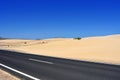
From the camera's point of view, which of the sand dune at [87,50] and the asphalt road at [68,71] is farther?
the sand dune at [87,50]

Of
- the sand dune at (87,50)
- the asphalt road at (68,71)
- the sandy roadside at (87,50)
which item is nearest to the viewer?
the asphalt road at (68,71)

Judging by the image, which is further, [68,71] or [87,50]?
[87,50]

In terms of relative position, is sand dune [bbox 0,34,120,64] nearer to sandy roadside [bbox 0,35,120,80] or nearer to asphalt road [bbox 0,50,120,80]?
sandy roadside [bbox 0,35,120,80]

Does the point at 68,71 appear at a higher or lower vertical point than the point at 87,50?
lower

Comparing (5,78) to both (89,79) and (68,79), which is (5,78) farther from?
(89,79)

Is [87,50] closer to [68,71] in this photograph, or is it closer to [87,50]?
[87,50]

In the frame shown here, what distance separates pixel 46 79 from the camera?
40.4 feet

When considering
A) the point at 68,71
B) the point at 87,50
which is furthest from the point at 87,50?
the point at 68,71

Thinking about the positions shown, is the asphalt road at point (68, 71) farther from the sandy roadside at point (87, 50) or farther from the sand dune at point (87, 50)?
the sand dune at point (87, 50)

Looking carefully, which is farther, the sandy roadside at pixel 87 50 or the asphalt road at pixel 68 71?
the sandy roadside at pixel 87 50

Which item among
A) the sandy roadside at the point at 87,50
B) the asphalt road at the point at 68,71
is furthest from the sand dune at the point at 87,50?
the asphalt road at the point at 68,71

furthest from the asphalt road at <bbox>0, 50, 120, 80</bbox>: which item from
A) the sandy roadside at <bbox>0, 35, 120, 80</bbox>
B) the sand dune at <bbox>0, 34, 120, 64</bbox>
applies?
the sand dune at <bbox>0, 34, 120, 64</bbox>

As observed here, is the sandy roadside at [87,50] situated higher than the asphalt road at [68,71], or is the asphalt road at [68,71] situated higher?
the sandy roadside at [87,50]

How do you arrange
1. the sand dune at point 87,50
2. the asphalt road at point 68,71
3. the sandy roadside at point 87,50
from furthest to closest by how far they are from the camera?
the sand dune at point 87,50
the sandy roadside at point 87,50
the asphalt road at point 68,71
